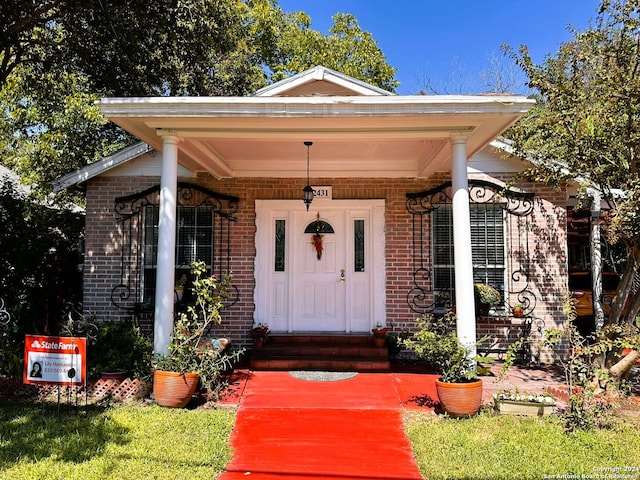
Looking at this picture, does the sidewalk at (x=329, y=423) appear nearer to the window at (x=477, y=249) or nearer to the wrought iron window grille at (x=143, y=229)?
the window at (x=477, y=249)

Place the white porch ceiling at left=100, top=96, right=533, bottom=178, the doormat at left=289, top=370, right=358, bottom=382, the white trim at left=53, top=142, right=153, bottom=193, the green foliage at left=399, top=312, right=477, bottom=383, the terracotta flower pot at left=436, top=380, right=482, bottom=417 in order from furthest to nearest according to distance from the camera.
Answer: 1. the white trim at left=53, top=142, right=153, bottom=193
2. the doormat at left=289, top=370, right=358, bottom=382
3. the white porch ceiling at left=100, top=96, right=533, bottom=178
4. the green foliage at left=399, top=312, right=477, bottom=383
5. the terracotta flower pot at left=436, top=380, right=482, bottom=417

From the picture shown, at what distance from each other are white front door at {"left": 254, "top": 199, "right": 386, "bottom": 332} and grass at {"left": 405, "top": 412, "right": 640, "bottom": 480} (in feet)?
9.58

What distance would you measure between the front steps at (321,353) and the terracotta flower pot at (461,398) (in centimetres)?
190

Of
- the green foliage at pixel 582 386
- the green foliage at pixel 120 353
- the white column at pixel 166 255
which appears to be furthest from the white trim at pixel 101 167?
the green foliage at pixel 582 386

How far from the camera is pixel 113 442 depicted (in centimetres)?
373

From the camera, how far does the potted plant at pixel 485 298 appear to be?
21.7 ft

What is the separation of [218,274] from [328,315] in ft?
6.35

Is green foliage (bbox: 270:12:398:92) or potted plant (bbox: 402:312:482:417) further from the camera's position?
green foliage (bbox: 270:12:398:92)

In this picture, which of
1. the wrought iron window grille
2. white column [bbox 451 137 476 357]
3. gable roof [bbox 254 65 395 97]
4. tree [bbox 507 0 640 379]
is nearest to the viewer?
white column [bbox 451 137 476 357]

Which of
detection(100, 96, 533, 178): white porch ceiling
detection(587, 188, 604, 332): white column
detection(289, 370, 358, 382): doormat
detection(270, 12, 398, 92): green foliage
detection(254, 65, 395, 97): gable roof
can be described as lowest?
detection(289, 370, 358, 382): doormat

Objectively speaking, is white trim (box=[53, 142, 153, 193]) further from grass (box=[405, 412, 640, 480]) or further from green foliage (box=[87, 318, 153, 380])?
grass (box=[405, 412, 640, 480])

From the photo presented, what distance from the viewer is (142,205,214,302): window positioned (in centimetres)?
732

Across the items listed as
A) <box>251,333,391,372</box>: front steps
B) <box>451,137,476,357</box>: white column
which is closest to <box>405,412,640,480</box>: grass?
<box>451,137,476,357</box>: white column

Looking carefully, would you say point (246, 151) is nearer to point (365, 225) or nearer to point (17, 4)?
point (365, 225)
